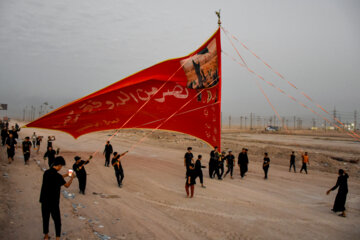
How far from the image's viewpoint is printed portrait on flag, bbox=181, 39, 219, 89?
604 inches

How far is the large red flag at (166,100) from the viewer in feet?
49.7

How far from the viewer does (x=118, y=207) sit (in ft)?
25.3

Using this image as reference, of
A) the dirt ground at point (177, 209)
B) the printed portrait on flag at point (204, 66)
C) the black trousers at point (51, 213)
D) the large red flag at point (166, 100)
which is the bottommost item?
the dirt ground at point (177, 209)

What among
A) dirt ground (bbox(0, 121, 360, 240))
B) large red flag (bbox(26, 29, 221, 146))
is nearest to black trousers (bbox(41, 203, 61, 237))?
dirt ground (bbox(0, 121, 360, 240))

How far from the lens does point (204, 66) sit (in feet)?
50.6

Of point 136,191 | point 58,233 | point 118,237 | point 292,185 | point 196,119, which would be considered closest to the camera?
point 58,233

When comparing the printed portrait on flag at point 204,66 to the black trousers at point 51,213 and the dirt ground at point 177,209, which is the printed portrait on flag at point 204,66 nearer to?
the dirt ground at point 177,209

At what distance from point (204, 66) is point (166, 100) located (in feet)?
10.8

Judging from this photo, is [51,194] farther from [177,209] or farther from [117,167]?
[117,167]

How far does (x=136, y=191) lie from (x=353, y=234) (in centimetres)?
728

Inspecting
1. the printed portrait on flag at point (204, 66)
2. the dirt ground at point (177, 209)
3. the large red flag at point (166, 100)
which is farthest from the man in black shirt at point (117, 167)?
the printed portrait on flag at point (204, 66)

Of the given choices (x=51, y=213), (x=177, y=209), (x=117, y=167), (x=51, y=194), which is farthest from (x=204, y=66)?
(x=51, y=213)

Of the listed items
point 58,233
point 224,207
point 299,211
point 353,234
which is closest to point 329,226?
point 353,234

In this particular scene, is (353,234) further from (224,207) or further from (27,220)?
(27,220)
